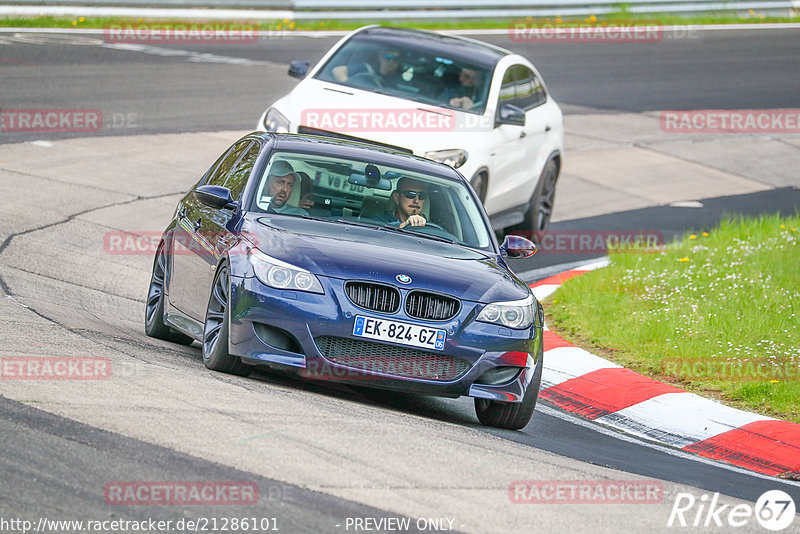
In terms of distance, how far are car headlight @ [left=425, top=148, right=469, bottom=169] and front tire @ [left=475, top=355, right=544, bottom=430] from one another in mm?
5082

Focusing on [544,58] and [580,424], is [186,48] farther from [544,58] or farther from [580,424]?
[580,424]

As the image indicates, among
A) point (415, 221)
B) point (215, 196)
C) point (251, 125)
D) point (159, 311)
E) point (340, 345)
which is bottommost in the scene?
point (251, 125)

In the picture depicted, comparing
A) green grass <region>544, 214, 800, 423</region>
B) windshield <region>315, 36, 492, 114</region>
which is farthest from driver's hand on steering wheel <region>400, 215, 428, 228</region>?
windshield <region>315, 36, 492, 114</region>

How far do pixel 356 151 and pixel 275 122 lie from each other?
448 centimetres

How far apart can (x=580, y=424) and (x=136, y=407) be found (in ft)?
10.9

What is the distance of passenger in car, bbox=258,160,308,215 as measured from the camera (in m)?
8.55

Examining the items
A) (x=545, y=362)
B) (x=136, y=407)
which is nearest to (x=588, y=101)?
(x=545, y=362)

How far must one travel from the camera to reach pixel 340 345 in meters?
7.42

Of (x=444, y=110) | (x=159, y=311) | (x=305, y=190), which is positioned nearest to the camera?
(x=305, y=190)

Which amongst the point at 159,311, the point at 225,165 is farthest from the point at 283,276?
the point at 225,165

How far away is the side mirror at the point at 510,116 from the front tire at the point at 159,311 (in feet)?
17.4

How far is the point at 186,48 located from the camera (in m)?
23.9

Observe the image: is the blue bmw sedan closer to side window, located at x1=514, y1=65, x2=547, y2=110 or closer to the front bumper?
the front bumper

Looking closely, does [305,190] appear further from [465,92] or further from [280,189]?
[465,92]
